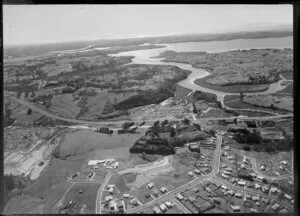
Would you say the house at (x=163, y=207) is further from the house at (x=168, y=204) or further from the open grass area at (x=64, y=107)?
the open grass area at (x=64, y=107)

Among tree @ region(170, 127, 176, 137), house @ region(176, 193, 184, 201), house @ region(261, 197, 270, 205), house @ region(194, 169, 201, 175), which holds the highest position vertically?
tree @ region(170, 127, 176, 137)

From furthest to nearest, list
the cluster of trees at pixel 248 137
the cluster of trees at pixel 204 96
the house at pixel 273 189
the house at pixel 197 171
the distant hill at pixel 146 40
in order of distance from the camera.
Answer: the cluster of trees at pixel 204 96 < the distant hill at pixel 146 40 < the cluster of trees at pixel 248 137 < the house at pixel 197 171 < the house at pixel 273 189

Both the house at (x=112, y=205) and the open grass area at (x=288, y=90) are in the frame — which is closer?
the house at (x=112, y=205)

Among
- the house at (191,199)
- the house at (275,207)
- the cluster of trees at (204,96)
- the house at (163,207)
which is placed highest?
the cluster of trees at (204,96)

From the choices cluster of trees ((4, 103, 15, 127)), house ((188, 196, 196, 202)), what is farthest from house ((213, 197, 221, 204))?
cluster of trees ((4, 103, 15, 127))

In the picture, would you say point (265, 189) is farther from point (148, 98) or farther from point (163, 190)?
point (148, 98)

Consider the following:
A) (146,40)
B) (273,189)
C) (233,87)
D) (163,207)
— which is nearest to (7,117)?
(146,40)

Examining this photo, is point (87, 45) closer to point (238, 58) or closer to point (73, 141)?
point (73, 141)

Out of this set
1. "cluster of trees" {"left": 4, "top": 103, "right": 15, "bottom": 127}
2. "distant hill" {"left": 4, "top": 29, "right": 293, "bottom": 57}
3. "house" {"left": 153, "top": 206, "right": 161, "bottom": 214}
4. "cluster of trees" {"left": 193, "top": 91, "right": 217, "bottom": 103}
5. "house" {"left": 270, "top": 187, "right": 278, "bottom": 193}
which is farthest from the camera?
"cluster of trees" {"left": 193, "top": 91, "right": 217, "bottom": 103}

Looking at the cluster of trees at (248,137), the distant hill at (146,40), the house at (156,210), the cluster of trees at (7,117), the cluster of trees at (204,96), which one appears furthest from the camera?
the cluster of trees at (204,96)

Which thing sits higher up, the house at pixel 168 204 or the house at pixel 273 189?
the house at pixel 273 189

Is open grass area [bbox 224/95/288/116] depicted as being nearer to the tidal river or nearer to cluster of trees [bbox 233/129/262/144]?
the tidal river

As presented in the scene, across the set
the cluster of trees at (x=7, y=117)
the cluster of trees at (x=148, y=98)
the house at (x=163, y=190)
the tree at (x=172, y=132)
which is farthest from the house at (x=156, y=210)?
the cluster of trees at (x=7, y=117)
